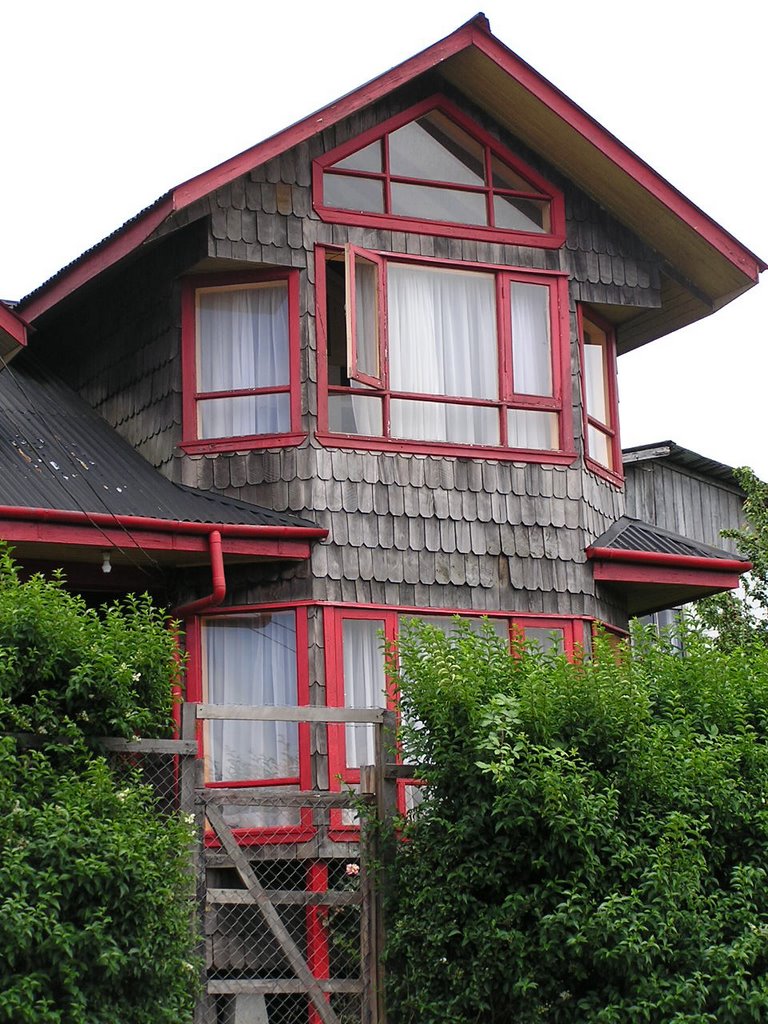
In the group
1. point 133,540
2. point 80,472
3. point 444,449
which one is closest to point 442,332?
point 444,449

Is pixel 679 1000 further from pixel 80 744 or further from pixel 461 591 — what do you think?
pixel 461 591

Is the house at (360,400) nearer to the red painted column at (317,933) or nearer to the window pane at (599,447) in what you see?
the window pane at (599,447)

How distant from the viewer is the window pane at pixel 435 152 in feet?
48.8

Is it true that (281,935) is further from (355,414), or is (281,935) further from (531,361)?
(531,361)

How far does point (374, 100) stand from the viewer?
559 inches

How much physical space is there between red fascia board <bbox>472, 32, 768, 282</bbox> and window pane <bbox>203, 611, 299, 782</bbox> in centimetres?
519

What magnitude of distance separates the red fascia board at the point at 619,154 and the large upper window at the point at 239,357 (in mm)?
2750

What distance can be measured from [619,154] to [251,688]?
5908 millimetres

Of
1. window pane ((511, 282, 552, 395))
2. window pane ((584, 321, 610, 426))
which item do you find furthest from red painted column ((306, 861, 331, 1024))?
window pane ((584, 321, 610, 426))

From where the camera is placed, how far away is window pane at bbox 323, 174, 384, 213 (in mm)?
14495

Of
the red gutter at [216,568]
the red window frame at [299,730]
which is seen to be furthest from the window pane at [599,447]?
the red gutter at [216,568]

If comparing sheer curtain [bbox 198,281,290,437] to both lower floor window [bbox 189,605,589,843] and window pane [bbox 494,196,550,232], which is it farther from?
window pane [bbox 494,196,550,232]

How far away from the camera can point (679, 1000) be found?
8898 mm

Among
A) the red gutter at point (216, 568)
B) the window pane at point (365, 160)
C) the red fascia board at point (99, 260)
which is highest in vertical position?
the window pane at point (365, 160)
